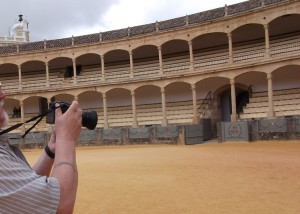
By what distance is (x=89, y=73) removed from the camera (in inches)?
1318

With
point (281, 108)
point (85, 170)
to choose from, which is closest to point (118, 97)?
point (281, 108)

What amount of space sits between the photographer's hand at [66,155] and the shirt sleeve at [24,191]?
0.13 feet

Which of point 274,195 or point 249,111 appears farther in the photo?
point 249,111

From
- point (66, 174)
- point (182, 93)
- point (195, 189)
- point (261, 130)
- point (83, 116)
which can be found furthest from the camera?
point (182, 93)

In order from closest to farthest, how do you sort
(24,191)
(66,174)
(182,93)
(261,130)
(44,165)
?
(24,191), (66,174), (44,165), (261,130), (182,93)

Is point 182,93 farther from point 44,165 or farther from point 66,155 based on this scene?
point 66,155

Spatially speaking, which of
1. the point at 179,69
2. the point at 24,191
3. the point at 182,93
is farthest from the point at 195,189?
the point at 182,93

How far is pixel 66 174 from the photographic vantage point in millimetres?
1465

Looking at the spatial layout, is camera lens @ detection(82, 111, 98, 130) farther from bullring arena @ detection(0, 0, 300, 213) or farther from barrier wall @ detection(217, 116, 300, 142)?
barrier wall @ detection(217, 116, 300, 142)

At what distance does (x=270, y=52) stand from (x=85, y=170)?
1634 cm

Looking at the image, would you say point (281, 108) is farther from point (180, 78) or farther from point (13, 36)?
point (13, 36)

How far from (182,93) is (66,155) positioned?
2892 centimetres

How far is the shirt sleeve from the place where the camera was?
1.30 m

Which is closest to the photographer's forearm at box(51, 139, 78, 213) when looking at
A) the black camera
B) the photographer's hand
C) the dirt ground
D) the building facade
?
the photographer's hand
